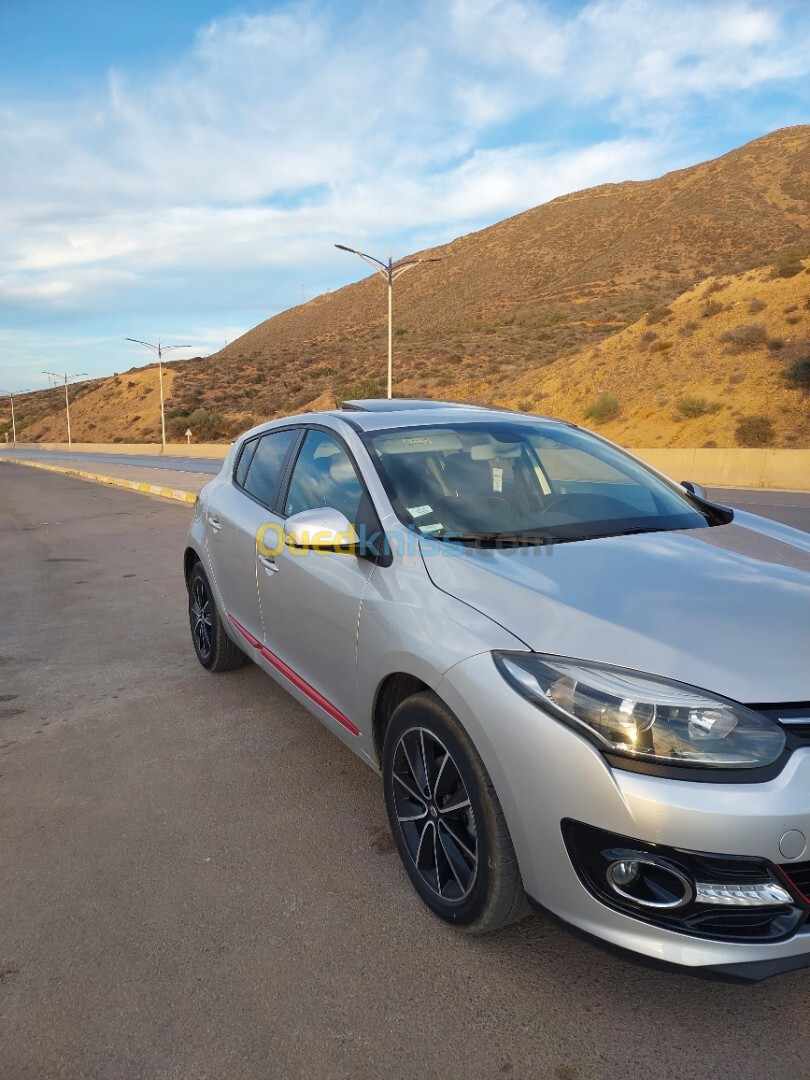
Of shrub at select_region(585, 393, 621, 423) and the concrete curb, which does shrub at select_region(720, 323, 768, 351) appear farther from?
the concrete curb

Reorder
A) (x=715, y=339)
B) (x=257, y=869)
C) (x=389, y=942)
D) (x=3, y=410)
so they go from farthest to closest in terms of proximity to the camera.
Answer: (x=3, y=410) → (x=715, y=339) → (x=257, y=869) → (x=389, y=942)

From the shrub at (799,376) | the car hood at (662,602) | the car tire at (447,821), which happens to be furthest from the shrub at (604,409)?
the car tire at (447,821)

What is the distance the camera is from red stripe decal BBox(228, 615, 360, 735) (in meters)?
3.09

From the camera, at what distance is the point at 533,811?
2090mm

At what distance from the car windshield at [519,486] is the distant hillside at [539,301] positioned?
29838 mm

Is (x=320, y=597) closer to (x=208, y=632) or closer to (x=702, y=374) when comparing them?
(x=208, y=632)

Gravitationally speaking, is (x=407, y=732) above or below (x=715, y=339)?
below

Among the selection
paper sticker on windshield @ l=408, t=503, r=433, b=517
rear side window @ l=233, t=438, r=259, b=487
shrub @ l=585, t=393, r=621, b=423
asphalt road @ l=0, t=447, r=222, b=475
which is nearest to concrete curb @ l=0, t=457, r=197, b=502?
asphalt road @ l=0, t=447, r=222, b=475

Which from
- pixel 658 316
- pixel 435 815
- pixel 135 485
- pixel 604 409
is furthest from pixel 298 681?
pixel 658 316

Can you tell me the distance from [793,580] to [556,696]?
3.17ft

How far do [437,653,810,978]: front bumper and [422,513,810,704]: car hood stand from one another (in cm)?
19

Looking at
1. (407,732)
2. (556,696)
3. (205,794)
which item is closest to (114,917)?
(205,794)

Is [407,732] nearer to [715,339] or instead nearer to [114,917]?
[114,917]

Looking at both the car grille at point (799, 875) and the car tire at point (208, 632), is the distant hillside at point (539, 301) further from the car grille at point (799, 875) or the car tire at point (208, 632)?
the car grille at point (799, 875)
